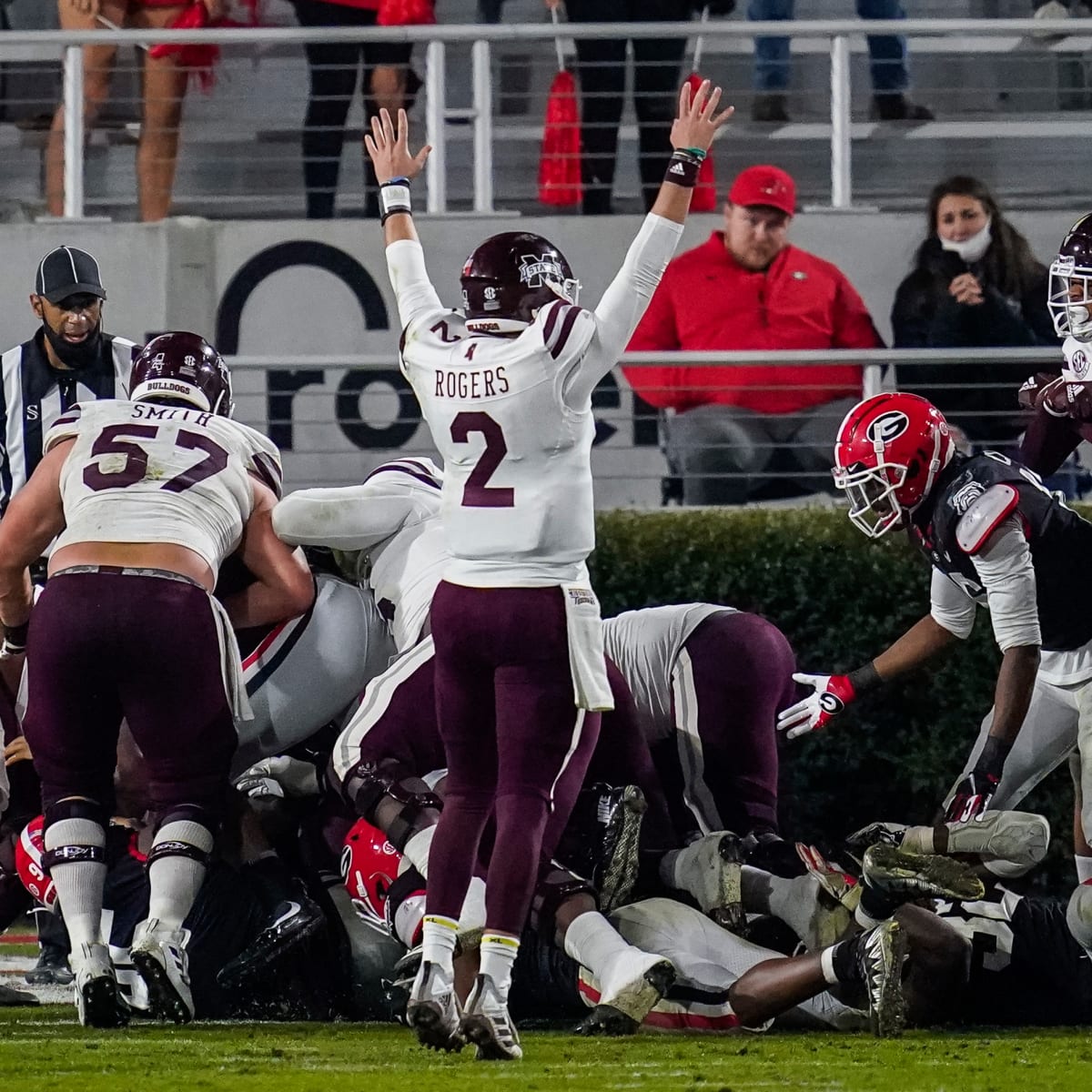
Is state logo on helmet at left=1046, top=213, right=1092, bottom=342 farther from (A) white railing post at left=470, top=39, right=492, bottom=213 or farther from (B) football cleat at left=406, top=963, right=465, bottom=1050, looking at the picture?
(A) white railing post at left=470, top=39, right=492, bottom=213

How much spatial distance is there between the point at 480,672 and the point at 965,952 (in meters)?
1.43

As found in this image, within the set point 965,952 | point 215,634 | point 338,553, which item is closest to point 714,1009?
point 965,952

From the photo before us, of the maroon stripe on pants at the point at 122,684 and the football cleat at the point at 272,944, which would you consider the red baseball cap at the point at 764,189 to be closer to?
the maroon stripe on pants at the point at 122,684

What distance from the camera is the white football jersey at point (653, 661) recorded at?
21.7 ft

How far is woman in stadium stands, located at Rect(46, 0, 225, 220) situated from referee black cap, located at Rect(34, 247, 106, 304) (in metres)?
2.33

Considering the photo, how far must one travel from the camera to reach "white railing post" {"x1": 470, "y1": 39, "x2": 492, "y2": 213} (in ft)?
30.1

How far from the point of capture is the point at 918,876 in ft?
17.1

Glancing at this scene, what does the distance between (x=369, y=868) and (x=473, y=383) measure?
5.16ft

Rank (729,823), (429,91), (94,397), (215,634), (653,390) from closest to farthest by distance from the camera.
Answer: (215,634)
(729,823)
(94,397)
(653,390)
(429,91)

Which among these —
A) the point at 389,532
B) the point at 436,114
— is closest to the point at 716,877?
the point at 389,532

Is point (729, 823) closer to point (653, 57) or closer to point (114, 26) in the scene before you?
point (653, 57)

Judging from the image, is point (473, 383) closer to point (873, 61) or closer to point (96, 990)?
point (96, 990)

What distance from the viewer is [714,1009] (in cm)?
551

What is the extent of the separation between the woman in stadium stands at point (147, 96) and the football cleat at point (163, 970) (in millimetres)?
4565
